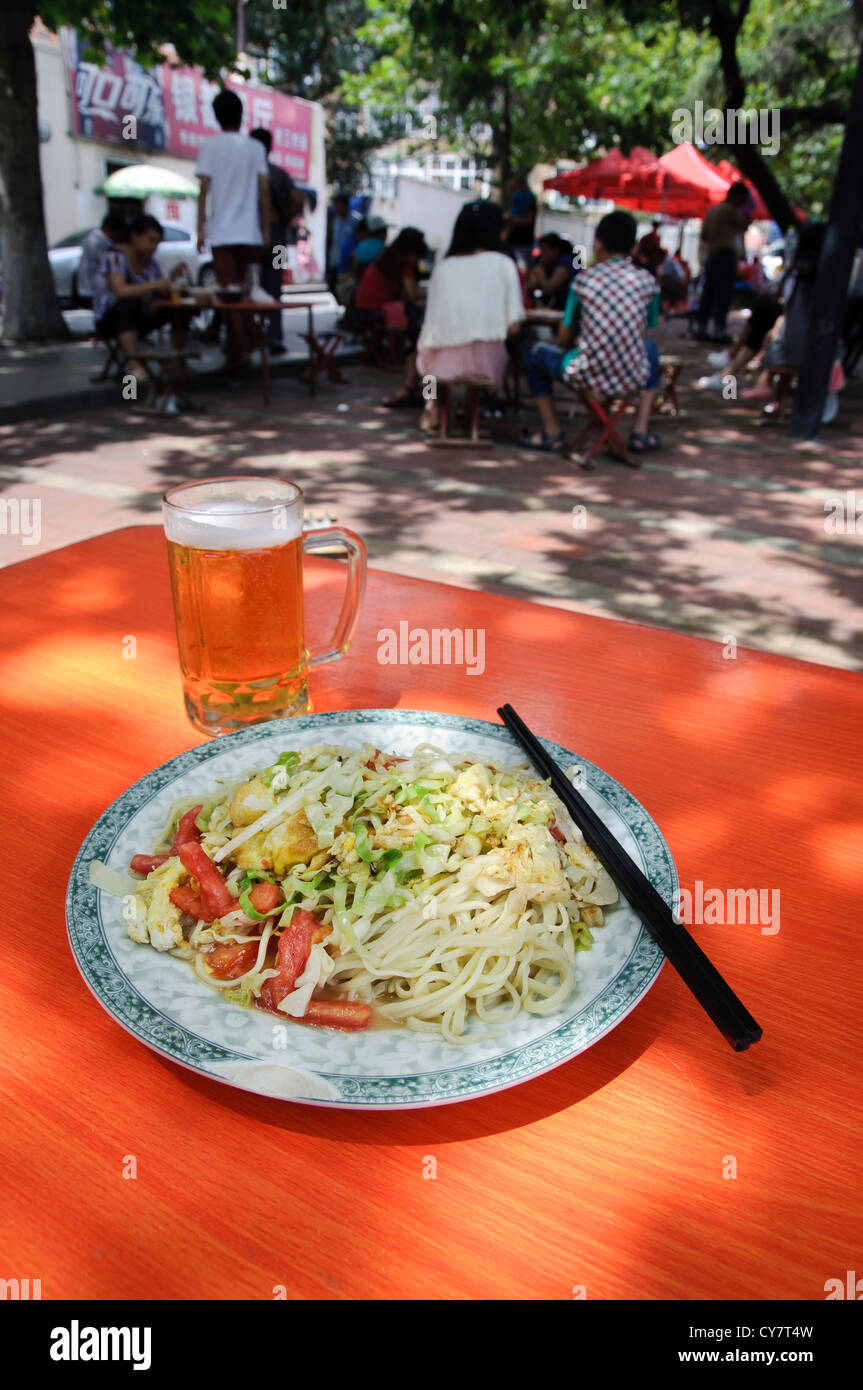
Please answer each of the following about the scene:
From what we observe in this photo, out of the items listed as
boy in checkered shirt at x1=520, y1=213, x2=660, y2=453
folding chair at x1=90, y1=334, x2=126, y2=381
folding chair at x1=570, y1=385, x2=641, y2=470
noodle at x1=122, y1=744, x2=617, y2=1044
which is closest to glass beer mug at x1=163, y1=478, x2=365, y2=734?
noodle at x1=122, y1=744, x2=617, y2=1044

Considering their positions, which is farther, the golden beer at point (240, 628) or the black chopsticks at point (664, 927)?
the golden beer at point (240, 628)

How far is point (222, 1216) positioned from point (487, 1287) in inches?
7.5

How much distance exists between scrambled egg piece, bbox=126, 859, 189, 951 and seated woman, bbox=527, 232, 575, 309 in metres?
10.9

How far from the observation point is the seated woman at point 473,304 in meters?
7.25

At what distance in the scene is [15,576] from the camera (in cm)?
186

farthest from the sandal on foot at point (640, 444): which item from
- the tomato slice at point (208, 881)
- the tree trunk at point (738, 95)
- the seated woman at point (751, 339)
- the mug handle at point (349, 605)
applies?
the tomato slice at point (208, 881)

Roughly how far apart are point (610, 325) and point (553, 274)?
4.55 m

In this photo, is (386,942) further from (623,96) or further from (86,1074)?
(623,96)

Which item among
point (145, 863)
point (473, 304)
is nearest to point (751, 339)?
point (473, 304)

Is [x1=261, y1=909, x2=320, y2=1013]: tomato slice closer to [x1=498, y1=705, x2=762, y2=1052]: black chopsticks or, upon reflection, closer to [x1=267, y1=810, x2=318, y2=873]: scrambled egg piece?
[x1=267, y1=810, x2=318, y2=873]: scrambled egg piece

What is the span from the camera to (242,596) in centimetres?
122

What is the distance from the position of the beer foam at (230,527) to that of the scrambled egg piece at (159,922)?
18.3 inches

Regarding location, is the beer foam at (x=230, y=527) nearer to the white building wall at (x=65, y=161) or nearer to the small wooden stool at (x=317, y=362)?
the small wooden stool at (x=317, y=362)
